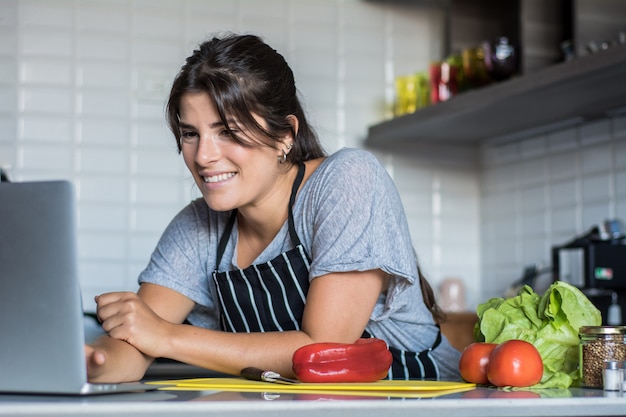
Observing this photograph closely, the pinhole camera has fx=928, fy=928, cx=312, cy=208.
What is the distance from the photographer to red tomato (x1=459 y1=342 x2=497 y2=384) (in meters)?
1.29

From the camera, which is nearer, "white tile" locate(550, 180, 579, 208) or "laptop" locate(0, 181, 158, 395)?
"laptop" locate(0, 181, 158, 395)

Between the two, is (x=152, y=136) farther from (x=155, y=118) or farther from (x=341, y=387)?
(x=341, y=387)

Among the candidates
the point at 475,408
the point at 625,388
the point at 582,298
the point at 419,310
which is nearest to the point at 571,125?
the point at 419,310

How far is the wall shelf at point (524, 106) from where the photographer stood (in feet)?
8.29

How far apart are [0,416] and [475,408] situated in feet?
1.58

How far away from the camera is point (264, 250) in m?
1.70

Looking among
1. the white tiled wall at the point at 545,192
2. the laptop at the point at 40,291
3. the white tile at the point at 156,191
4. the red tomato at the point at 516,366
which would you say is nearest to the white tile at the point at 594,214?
the white tiled wall at the point at 545,192

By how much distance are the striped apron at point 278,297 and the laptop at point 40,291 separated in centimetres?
65

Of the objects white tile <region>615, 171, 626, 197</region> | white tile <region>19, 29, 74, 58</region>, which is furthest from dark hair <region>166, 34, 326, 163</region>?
white tile <region>19, 29, 74, 58</region>

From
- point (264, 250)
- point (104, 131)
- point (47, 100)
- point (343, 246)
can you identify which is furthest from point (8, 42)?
point (343, 246)

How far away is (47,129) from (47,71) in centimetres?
22

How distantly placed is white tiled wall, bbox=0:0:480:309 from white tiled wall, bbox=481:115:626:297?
2.06 ft

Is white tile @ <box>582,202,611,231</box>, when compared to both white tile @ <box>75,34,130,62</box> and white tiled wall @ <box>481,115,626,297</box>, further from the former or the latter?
white tile @ <box>75,34,130,62</box>

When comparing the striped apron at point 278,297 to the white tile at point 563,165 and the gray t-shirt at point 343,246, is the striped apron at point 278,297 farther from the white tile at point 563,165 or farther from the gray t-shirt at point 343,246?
the white tile at point 563,165
